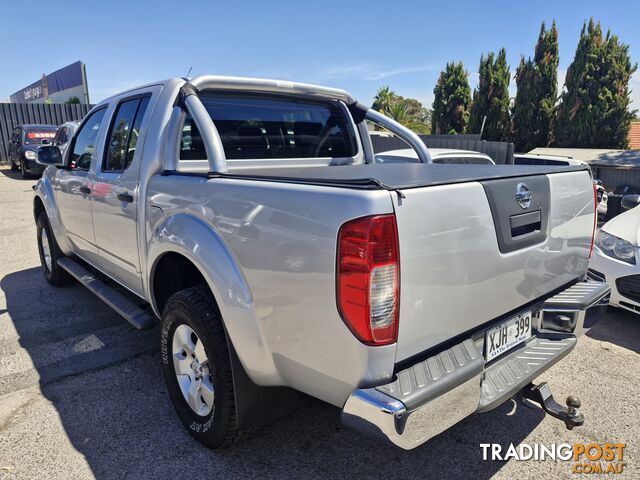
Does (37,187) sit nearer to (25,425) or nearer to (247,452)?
(25,425)

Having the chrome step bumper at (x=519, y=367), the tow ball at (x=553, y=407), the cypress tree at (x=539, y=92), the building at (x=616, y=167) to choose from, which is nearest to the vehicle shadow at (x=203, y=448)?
the tow ball at (x=553, y=407)

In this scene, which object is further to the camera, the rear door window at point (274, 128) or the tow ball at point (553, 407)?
the rear door window at point (274, 128)

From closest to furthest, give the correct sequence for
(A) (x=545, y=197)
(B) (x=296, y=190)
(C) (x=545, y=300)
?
(B) (x=296, y=190)
(A) (x=545, y=197)
(C) (x=545, y=300)

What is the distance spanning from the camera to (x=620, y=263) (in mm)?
4059

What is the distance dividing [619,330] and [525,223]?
2.72m

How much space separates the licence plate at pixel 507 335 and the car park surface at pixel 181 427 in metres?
0.66

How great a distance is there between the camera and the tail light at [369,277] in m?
1.63

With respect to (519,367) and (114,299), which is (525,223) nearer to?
(519,367)

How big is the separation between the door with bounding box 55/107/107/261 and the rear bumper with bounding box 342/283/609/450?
9.62ft

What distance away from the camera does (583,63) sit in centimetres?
2053

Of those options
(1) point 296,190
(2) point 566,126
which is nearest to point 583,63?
(2) point 566,126

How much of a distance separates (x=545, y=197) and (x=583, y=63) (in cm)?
2227

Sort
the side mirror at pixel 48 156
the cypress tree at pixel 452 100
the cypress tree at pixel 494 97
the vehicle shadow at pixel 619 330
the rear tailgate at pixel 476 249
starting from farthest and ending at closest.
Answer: the cypress tree at pixel 452 100
the cypress tree at pixel 494 97
the side mirror at pixel 48 156
the vehicle shadow at pixel 619 330
the rear tailgate at pixel 476 249

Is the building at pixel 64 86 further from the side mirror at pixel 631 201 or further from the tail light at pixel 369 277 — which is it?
the tail light at pixel 369 277
